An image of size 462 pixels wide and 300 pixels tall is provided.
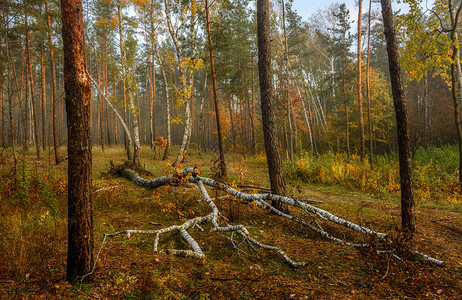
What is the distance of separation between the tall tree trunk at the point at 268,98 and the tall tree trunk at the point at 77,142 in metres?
3.99

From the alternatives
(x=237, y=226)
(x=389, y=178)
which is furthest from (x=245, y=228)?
(x=389, y=178)

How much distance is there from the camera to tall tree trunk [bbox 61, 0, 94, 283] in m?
2.61

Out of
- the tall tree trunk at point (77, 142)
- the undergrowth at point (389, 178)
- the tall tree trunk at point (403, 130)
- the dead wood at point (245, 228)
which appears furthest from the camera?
the undergrowth at point (389, 178)

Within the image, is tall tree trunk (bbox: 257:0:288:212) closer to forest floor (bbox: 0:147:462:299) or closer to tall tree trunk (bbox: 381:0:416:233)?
forest floor (bbox: 0:147:462:299)

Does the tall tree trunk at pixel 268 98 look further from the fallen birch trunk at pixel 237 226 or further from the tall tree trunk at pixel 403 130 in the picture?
the tall tree trunk at pixel 403 130

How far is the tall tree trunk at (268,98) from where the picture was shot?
571cm

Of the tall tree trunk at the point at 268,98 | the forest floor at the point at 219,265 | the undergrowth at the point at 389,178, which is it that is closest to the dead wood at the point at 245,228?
the forest floor at the point at 219,265

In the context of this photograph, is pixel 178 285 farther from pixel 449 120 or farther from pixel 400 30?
pixel 449 120

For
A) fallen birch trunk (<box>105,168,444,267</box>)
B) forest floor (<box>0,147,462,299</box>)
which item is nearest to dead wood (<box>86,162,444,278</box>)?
fallen birch trunk (<box>105,168,444,267</box>)

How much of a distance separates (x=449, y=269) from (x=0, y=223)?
7.42 metres

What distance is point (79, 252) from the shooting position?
271 cm

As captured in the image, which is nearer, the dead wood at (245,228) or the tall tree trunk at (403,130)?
the dead wood at (245,228)

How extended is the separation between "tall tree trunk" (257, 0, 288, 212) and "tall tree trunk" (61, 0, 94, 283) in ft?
13.1

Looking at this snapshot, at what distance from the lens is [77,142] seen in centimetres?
264
